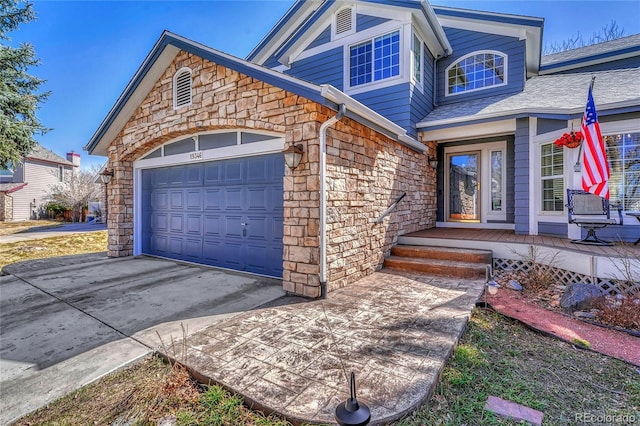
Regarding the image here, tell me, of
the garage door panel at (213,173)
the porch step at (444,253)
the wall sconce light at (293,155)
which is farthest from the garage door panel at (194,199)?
the porch step at (444,253)

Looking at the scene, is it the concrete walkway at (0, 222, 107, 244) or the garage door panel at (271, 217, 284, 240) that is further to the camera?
the concrete walkway at (0, 222, 107, 244)

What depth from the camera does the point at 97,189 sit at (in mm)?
22641

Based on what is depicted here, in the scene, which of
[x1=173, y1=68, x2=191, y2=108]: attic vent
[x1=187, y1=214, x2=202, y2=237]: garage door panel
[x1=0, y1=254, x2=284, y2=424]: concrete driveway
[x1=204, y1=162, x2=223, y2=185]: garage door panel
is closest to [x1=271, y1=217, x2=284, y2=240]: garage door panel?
[x1=0, y1=254, x2=284, y2=424]: concrete driveway

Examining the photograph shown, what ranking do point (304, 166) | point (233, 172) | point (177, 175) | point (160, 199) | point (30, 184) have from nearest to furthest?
point (304, 166) < point (233, 172) < point (177, 175) < point (160, 199) < point (30, 184)

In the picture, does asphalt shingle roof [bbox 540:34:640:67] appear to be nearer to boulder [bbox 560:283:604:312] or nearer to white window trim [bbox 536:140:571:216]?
white window trim [bbox 536:140:571:216]

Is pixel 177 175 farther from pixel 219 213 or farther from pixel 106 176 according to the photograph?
pixel 106 176

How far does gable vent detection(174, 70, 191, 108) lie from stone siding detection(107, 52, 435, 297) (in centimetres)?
15

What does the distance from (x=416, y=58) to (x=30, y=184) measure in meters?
27.8

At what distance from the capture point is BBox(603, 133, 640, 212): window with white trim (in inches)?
228

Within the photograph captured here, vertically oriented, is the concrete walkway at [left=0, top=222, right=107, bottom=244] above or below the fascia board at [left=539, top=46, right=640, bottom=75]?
below

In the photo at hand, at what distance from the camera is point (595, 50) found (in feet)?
Answer: 32.3

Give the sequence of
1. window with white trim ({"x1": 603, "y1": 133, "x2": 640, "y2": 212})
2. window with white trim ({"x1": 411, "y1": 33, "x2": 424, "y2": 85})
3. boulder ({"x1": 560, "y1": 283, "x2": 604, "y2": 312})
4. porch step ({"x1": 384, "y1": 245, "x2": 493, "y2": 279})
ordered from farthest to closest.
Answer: window with white trim ({"x1": 411, "y1": 33, "x2": 424, "y2": 85}) → window with white trim ({"x1": 603, "y1": 133, "x2": 640, "y2": 212}) → porch step ({"x1": 384, "y1": 245, "x2": 493, "y2": 279}) → boulder ({"x1": 560, "y1": 283, "x2": 604, "y2": 312})

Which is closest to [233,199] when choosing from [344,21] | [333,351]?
[333,351]

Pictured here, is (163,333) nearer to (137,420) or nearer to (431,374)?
(137,420)
